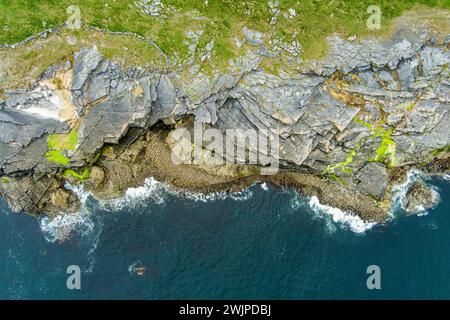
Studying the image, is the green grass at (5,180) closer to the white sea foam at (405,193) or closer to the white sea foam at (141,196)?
the white sea foam at (141,196)

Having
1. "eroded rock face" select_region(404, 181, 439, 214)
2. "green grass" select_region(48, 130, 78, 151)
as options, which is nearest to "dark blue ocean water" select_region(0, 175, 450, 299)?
"eroded rock face" select_region(404, 181, 439, 214)

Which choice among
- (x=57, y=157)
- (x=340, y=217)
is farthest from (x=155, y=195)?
(x=340, y=217)

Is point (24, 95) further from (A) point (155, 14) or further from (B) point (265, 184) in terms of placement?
(B) point (265, 184)

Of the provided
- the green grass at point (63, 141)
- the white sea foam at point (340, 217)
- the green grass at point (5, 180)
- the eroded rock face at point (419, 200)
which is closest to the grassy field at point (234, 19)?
the green grass at point (63, 141)

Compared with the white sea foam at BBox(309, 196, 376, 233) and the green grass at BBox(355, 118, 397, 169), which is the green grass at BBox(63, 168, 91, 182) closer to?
the white sea foam at BBox(309, 196, 376, 233)

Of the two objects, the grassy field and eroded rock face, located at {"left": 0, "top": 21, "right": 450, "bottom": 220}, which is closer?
eroded rock face, located at {"left": 0, "top": 21, "right": 450, "bottom": 220}

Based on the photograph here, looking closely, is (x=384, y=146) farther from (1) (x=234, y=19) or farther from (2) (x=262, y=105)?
(1) (x=234, y=19)
